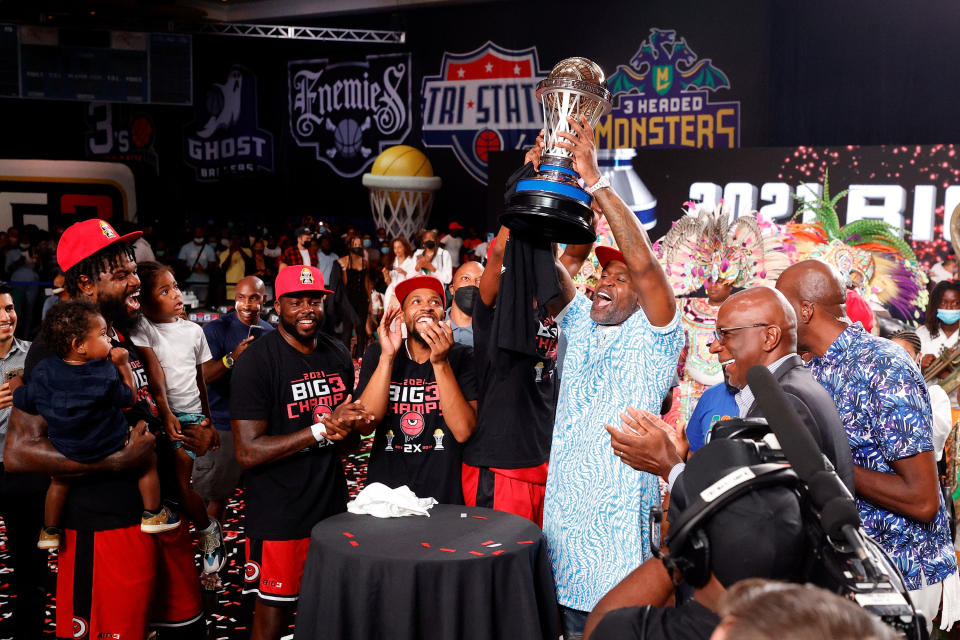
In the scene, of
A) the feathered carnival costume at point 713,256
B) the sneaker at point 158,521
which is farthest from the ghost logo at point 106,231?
the feathered carnival costume at point 713,256

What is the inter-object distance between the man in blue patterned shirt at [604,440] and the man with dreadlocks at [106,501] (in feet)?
4.88

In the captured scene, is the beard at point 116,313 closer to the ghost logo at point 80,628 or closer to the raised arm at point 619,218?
the ghost logo at point 80,628

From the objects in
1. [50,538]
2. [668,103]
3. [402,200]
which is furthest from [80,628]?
[402,200]

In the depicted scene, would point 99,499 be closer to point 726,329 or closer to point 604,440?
point 604,440

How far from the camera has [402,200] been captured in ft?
48.0

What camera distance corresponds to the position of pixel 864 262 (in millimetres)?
7875

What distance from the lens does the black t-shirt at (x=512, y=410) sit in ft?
11.1

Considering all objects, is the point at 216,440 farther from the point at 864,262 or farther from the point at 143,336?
the point at 864,262

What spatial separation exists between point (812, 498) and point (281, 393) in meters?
2.50

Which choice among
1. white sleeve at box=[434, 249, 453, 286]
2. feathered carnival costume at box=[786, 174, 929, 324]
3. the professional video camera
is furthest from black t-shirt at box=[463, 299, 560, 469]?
white sleeve at box=[434, 249, 453, 286]

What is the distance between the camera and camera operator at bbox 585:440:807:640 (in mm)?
1420

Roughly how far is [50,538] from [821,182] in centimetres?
702

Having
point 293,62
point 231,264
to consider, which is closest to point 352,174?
point 293,62

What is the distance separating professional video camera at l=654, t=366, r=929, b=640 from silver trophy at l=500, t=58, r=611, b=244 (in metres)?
0.93
